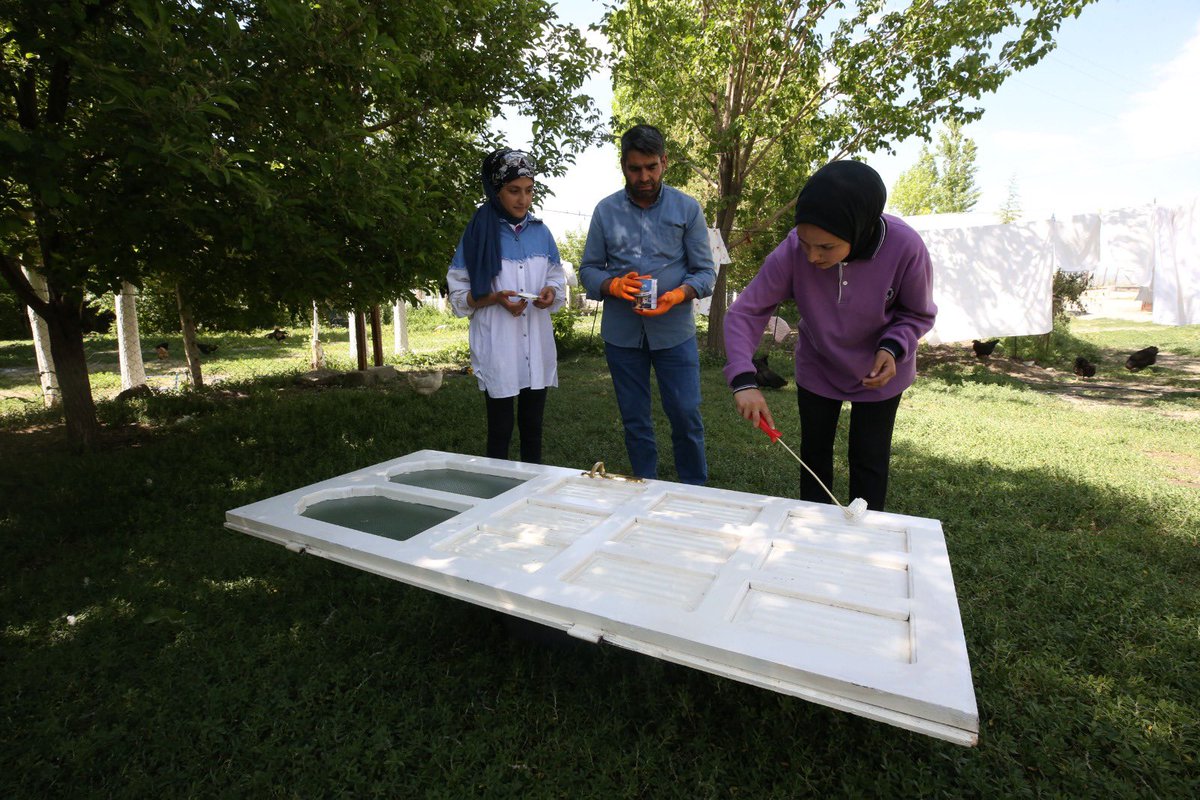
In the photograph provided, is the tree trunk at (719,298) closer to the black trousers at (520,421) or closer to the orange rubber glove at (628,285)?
the black trousers at (520,421)

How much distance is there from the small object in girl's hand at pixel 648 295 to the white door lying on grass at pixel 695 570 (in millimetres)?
857

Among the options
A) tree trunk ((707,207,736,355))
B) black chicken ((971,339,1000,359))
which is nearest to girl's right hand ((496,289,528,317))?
tree trunk ((707,207,736,355))

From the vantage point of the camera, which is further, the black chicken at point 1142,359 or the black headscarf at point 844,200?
the black chicken at point 1142,359

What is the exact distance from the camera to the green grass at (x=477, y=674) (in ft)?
5.62

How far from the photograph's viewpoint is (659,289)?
9.97 feet

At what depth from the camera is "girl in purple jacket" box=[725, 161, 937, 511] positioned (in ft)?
6.18

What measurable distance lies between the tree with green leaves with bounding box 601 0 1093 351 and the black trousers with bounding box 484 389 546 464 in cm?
733

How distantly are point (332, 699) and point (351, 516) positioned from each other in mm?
655

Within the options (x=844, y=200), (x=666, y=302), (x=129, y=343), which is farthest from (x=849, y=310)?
(x=129, y=343)

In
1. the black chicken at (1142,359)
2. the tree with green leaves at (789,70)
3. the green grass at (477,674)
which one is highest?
Answer: the tree with green leaves at (789,70)

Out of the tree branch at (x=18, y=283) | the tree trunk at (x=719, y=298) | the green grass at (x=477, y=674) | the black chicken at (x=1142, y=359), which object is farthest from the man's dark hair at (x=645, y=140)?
the black chicken at (x=1142, y=359)

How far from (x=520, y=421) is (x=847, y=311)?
1.89 m

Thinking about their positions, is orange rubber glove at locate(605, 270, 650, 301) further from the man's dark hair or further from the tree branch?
the tree branch

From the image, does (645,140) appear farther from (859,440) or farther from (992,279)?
(992,279)
